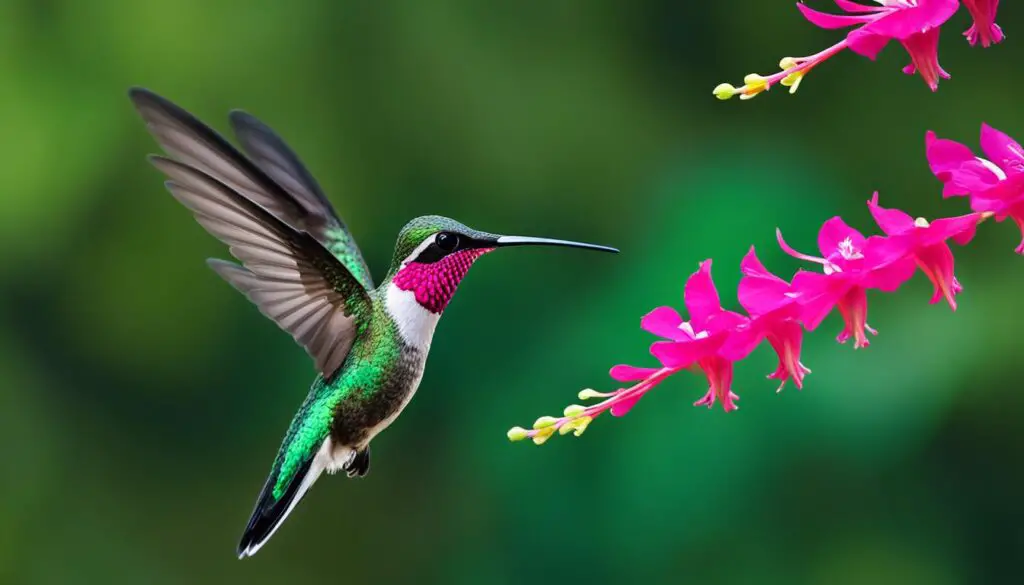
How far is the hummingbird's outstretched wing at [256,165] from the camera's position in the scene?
3.64 ft

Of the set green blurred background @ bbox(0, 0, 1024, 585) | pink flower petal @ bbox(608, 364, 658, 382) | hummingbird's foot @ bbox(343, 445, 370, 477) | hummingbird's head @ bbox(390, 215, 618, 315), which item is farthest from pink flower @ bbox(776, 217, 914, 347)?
green blurred background @ bbox(0, 0, 1024, 585)

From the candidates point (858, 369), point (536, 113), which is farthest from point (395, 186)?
point (858, 369)

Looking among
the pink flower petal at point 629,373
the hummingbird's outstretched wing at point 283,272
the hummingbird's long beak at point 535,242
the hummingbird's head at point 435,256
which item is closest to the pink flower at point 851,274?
the pink flower petal at point 629,373

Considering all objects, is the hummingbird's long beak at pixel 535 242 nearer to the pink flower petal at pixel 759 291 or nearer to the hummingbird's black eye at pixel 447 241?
the hummingbird's black eye at pixel 447 241

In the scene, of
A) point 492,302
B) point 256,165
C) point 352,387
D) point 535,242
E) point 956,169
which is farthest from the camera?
point 492,302

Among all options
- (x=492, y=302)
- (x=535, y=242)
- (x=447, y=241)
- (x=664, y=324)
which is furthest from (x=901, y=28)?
(x=492, y=302)

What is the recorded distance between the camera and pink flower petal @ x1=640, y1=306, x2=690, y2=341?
2.63 ft

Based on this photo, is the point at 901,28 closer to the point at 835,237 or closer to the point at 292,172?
the point at 835,237

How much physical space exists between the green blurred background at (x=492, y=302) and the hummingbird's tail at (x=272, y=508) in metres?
1.97

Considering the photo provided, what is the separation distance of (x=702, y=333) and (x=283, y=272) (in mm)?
543

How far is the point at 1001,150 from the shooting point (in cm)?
78

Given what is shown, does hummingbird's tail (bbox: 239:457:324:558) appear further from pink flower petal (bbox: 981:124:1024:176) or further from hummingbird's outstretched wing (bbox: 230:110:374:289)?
pink flower petal (bbox: 981:124:1024:176)

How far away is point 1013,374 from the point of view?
132 inches

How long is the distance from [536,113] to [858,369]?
111cm
